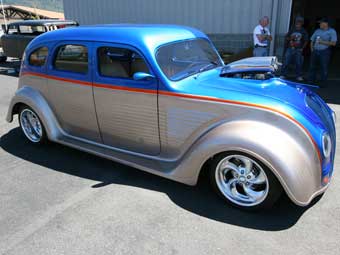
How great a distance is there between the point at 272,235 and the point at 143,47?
233 centimetres

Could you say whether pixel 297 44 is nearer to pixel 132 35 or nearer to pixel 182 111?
pixel 132 35

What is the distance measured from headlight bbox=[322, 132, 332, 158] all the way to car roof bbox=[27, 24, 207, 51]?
199cm

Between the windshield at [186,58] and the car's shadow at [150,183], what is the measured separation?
130cm

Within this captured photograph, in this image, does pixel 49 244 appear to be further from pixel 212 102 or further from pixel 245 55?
pixel 245 55

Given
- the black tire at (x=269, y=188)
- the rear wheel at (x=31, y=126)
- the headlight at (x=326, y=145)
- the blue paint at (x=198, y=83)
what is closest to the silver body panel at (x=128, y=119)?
the blue paint at (x=198, y=83)

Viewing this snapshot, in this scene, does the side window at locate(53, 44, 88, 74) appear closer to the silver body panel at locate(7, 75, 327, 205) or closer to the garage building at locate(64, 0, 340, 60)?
the silver body panel at locate(7, 75, 327, 205)

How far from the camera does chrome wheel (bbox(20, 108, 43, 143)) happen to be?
4.97 meters

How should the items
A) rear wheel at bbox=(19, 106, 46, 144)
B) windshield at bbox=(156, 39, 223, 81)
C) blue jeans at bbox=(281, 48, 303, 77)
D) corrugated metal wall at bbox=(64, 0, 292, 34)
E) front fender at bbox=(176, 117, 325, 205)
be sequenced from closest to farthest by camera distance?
front fender at bbox=(176, 117, 325, 205), windshield at bbox=(156, 39, 223, 81), rear wheel at bbox=(19, 106, 46, 144), blue jeans at bbox=(281, 48, 303, 77), corrugated metal wall at bbox=(64, 0, 292, 34)

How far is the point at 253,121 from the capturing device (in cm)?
304

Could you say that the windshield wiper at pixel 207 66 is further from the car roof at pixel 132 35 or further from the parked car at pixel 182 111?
the car roof at pixel 132 35

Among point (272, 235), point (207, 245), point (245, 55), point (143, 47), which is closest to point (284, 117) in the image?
point (272, 235)

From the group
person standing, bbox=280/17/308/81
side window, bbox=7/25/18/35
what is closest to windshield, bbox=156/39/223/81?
person standing, bbox=280/17/308/81

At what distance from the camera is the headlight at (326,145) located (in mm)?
2993

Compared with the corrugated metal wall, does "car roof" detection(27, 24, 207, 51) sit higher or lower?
lower
